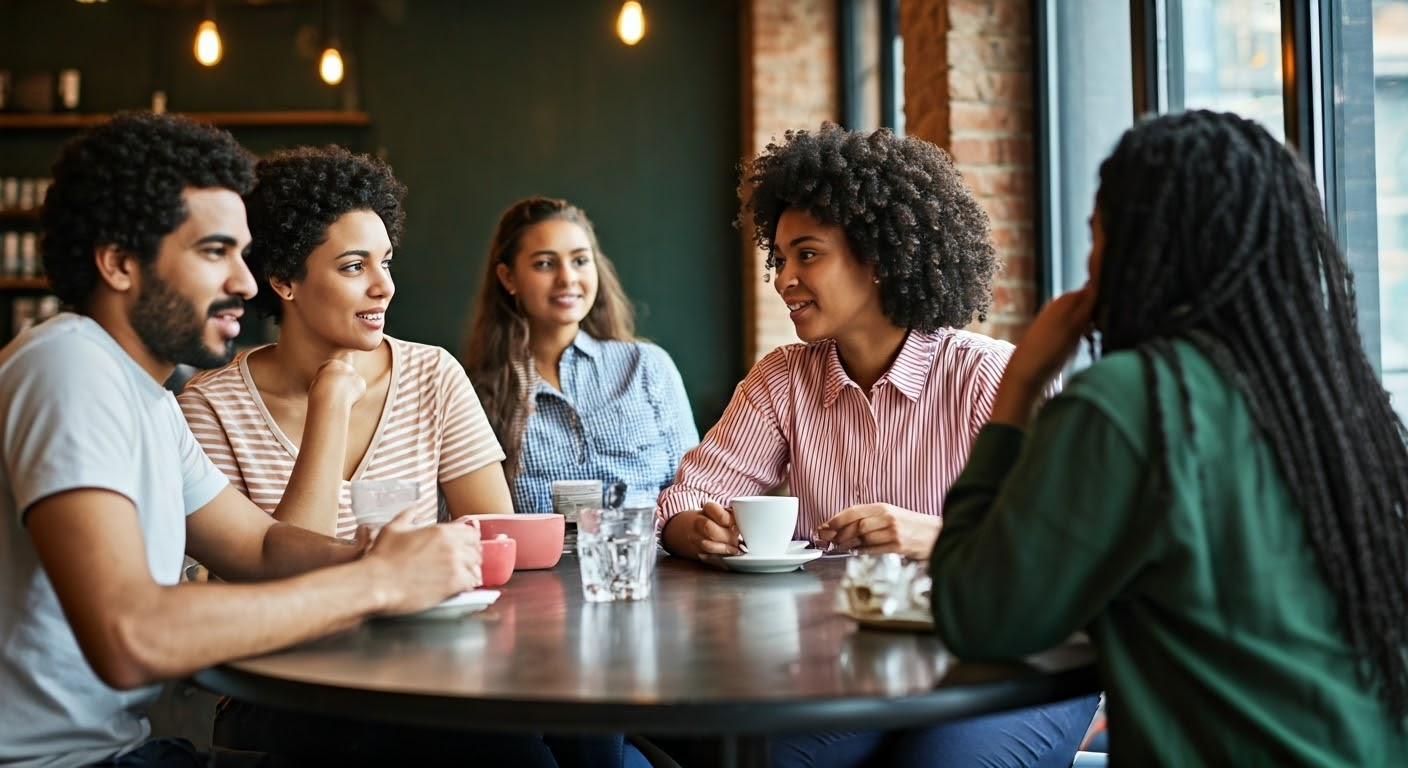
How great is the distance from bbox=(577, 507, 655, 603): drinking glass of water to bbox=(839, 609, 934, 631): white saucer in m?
0.29

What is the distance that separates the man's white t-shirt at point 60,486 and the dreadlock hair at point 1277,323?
3.14 ft

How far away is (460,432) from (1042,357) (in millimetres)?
1201

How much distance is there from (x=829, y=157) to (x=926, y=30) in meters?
1.62

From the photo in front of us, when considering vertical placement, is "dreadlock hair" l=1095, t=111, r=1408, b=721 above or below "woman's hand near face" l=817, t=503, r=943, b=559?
above

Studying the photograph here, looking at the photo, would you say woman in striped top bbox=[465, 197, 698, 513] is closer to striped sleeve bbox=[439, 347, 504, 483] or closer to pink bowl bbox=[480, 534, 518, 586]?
striped sleeve bbox=[439, 347, 504, 483]

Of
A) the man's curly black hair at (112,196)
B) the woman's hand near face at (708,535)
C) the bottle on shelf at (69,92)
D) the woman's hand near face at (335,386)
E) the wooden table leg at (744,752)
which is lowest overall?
the wooden table leg at (744,752)

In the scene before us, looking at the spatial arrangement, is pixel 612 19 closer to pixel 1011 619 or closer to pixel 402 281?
pixel 402 281

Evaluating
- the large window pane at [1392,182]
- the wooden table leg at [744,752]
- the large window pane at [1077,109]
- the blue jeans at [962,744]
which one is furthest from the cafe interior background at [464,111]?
the wooden table leg at [744,752]

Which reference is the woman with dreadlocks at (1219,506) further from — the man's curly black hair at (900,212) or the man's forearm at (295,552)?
the man's curly black hair at (900,212)

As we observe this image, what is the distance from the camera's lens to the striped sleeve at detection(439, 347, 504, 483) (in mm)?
2223

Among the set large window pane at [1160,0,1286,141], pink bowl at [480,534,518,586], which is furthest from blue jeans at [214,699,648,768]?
large window pane at [1160,0,1286,141]

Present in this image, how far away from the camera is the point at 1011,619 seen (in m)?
1.11

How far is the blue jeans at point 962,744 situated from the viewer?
5.27ft

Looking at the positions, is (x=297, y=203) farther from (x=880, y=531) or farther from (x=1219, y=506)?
(x=1219, y=506)
